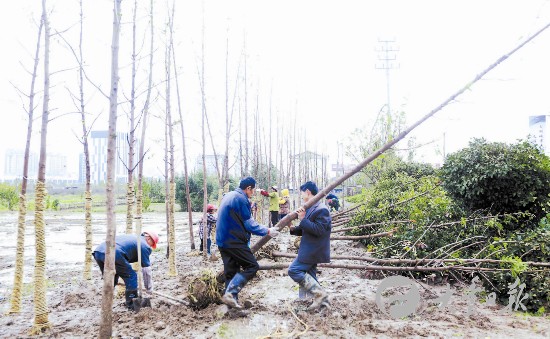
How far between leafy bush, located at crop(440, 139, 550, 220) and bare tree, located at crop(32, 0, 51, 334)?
6.73 meters

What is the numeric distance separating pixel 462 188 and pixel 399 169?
322 inches

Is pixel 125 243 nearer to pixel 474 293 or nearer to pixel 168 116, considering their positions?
pixel 168 116

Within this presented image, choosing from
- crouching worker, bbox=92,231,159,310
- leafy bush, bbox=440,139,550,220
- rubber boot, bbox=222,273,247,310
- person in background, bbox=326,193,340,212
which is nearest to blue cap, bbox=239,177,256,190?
rubber boot, bbox=222,273,247,310

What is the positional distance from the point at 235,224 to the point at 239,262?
50 centimetres

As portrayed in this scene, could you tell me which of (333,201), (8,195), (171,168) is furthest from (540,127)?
(8,195)

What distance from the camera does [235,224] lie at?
15.8ft

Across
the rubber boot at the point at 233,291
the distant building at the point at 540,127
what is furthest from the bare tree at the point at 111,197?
the distant building at the point at 540,127

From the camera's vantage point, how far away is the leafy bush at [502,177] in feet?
21.2

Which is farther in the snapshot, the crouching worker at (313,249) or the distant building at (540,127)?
the distant building at (540,127)

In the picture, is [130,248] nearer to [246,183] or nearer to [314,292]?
[246,183]

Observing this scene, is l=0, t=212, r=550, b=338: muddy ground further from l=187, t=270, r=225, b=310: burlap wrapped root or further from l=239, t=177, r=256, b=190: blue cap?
l=239, t=177, r=256, b=190: blue cap

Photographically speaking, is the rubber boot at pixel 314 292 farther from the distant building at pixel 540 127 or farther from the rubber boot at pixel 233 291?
the distant building at pixel 540 127

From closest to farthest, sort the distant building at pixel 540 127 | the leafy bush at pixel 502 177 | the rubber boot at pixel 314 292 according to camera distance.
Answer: the rubber boot at pixel 314 292
the leafy bush at pixel 502 177
the distant building at pixel 540 127

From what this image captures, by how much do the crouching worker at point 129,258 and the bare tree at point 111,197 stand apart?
1.07m
